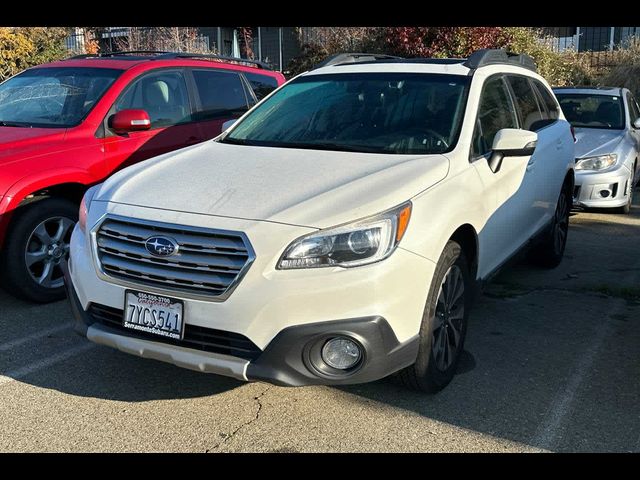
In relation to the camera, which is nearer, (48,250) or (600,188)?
(48,250)

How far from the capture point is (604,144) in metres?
8.31

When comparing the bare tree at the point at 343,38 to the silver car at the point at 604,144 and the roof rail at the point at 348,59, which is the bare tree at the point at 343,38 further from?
the roof rail at the point at 348,59

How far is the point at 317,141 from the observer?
14.2 ft

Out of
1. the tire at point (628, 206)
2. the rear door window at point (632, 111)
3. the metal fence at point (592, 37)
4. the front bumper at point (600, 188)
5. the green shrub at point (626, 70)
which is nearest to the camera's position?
the front bumper at point (600, 188)

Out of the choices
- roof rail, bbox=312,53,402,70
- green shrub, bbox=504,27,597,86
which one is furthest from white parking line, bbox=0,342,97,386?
green shrub, bbox=504,27,597,86

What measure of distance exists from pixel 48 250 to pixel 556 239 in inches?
167

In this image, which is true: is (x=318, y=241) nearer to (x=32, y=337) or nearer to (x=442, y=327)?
(x=442, y=327)

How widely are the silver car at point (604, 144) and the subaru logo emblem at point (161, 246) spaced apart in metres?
6.12

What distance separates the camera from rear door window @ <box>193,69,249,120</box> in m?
6.57

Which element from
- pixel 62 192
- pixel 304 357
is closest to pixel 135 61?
pixel 62 192

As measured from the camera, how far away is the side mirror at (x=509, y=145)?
4.16 metres

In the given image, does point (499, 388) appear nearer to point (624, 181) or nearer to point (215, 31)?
point (624, 181)

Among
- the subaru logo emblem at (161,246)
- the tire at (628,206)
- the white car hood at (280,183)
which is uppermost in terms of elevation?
the white car hood at (280,183)

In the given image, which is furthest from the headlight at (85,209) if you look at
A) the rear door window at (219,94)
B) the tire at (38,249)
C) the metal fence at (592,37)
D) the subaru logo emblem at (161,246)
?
the metal fence at (592,37)
